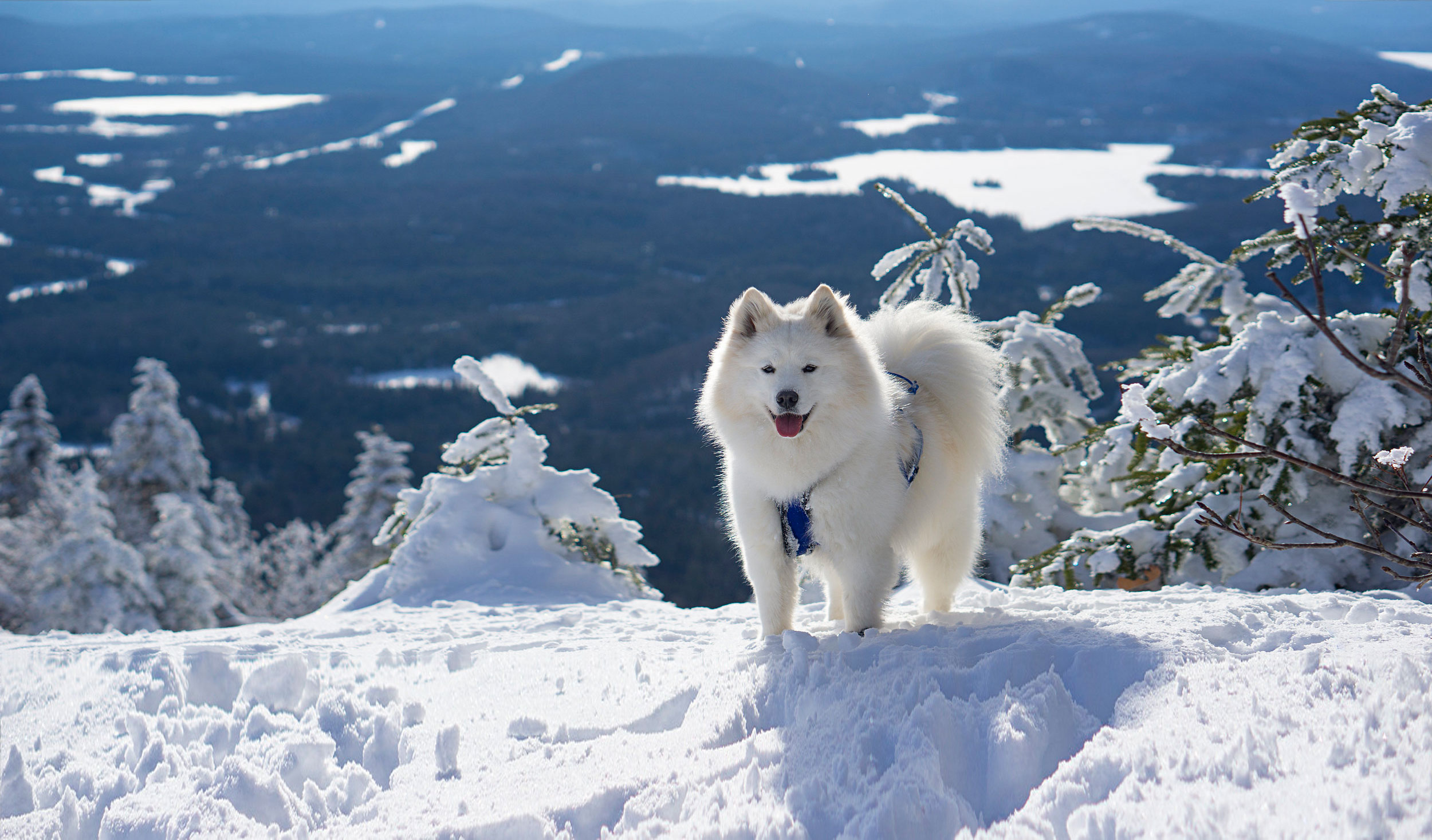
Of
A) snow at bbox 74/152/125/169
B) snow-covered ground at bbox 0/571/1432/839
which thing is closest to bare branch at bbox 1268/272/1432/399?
snow-covered ground at bbox 0/571/1432/839

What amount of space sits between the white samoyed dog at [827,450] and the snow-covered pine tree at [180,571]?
18.2m

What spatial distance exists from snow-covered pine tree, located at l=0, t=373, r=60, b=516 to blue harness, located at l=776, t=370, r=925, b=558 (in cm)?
3102

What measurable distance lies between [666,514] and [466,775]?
1908 inches

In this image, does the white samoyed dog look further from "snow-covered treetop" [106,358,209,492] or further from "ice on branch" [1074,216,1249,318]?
"snow-covered treetop" [106,358,209,492]

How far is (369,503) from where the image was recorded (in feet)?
72.7

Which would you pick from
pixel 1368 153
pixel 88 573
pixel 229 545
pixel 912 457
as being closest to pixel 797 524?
pixel 912 457

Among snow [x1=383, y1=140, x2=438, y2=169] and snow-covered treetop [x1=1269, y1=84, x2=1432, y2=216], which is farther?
snow [x1=383, y1=140, x2=438, y2=169]

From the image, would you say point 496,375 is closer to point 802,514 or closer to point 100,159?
point 802,514

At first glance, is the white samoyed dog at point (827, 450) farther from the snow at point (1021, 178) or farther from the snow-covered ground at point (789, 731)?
the snow at point (1021, 178)

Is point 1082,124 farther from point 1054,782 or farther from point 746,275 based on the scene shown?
point 1054,782

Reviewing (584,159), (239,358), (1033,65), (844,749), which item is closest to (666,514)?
(844,749)

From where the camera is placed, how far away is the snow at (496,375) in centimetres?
8838

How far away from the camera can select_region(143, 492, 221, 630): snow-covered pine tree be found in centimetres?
1814

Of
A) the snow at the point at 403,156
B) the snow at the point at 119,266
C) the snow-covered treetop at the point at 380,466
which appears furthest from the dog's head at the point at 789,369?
the snow at the point at 403,156
